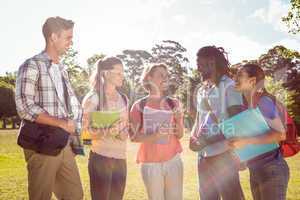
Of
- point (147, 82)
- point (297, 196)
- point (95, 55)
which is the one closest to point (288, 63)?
point (95, 55)

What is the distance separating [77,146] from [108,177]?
0.76m

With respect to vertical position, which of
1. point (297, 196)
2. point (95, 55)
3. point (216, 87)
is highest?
point (95, 55)

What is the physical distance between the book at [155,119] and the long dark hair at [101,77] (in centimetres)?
63

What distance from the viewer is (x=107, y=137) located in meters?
5.82

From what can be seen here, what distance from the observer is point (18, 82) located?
15.5 ft

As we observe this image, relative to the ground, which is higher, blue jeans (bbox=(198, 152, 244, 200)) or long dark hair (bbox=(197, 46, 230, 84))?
long dark hair (bbox=(197, 46, 230, 84))

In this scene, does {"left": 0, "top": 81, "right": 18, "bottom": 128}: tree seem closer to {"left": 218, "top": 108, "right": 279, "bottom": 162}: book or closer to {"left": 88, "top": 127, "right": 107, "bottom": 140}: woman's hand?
{"left": 88, "top": 127, "right": 107, "bottom": 140}: woman's hand

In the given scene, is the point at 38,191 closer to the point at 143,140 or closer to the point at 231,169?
the point at 143,140

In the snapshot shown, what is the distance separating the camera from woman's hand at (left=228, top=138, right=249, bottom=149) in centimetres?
484

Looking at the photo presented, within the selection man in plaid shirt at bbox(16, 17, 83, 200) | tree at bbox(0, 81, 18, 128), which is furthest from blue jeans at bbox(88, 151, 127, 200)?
tree at bbox(0, 81, 18, 128)

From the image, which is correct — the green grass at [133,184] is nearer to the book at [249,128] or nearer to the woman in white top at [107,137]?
the woman in white top at [107,137]

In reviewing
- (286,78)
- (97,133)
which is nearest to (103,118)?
(97,133)

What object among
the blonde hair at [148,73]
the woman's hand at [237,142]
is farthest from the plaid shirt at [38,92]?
the woman's hand at [237,142]

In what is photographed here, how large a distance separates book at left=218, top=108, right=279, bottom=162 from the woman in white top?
1606mm
